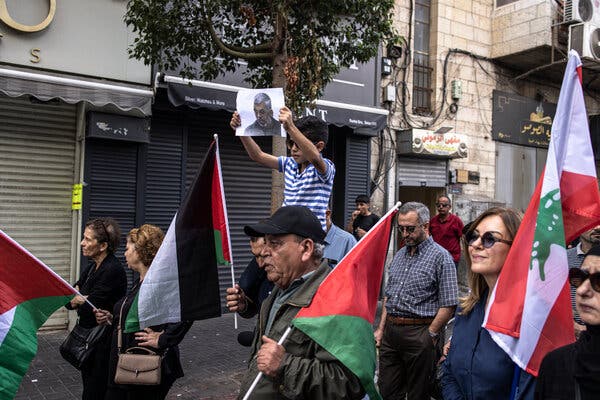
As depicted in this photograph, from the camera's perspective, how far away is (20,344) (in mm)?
3428

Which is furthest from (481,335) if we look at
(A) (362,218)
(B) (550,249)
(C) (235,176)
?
(C) (235,176)

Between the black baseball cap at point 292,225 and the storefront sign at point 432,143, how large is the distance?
9817 mm

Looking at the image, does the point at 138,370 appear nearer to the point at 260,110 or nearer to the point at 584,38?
the point at 260,110

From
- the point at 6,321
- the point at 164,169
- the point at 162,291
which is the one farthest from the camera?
the point at 164,169

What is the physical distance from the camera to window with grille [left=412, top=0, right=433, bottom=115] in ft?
43.2

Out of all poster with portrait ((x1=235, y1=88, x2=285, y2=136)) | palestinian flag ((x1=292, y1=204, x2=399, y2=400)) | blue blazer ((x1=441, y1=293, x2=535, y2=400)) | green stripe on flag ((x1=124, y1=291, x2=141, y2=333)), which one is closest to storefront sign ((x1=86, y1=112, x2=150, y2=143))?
poster with portrait ((x1=235, y1=88, x2=285, y2=136))

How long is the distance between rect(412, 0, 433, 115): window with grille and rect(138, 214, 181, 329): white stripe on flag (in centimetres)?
1011

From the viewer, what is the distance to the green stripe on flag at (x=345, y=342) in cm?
238

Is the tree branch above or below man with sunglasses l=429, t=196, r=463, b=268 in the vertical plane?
above

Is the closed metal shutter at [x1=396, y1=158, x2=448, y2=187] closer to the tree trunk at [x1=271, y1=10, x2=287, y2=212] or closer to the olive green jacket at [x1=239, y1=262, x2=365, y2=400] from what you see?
the tree trunk at [x1=271, y1=10, x2=287, y2=212]

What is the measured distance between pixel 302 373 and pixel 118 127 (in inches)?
283

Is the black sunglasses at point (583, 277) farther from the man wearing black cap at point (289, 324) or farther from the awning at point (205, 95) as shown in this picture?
the awning at point (205, 95)

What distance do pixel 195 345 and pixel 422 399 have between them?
4134 millimetres

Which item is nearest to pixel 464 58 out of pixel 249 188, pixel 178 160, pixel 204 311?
pixel 249 188
